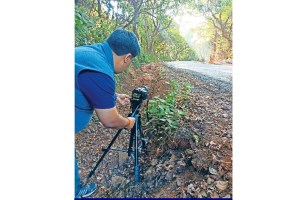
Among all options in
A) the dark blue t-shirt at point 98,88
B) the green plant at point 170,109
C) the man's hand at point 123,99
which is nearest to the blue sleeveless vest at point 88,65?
the dark blue t-shirt at point 98,88

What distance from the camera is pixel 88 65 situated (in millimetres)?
985

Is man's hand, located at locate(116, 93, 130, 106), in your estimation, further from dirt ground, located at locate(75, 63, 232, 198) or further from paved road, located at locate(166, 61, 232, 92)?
paved road, located at locate(166, 61, 232, 92)

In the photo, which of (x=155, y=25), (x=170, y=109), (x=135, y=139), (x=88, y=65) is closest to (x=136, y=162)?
(x=135, y=139)

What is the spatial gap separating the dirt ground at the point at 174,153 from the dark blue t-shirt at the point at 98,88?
0.15m

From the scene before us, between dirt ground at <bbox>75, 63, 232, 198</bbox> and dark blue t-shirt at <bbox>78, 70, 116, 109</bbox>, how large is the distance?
15 centimetres

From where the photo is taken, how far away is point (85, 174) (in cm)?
110

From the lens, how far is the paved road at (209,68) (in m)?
1.13

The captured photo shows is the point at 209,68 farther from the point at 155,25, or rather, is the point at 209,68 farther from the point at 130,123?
the point at 130,123

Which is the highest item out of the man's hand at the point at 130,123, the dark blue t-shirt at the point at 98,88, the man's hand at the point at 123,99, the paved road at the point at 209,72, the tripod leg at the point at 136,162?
the paved road at the point at 209,72

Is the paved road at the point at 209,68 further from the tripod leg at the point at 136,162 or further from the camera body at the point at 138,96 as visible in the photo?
the tripod leg at the point at 136,162

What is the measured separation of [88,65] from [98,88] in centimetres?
9
